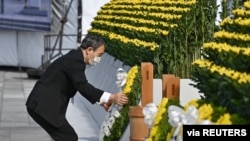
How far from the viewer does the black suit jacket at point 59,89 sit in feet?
30.8

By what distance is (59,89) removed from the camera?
9.45 metres

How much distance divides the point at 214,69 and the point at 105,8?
1331cm

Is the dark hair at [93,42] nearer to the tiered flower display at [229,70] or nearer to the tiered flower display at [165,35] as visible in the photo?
the tiered flower display at [229,70]

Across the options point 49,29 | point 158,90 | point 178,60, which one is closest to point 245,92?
point 158,90

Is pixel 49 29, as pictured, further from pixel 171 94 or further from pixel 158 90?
pixel 171 94

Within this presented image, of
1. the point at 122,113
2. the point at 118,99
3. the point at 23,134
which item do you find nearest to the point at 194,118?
the point at 118,99

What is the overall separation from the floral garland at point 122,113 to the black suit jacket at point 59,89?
1100 millimetres

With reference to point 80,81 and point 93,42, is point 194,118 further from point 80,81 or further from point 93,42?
point 93,42

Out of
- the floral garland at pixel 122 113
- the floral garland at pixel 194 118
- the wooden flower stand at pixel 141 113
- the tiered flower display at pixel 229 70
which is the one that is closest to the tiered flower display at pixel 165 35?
the floral garland at pixel 122 113

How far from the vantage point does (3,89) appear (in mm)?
22031

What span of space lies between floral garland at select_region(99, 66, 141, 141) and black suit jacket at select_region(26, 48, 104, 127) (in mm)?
1100

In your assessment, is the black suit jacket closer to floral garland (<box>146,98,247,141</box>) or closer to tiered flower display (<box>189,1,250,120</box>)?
tiered flower display (<box>189,1,250,120</box>)

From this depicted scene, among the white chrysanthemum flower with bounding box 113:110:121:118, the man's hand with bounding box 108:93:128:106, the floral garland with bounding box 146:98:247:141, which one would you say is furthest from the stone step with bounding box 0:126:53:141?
the floral garland with bounding box 146:98:247:141

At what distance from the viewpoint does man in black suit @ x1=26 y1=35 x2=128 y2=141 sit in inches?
369
